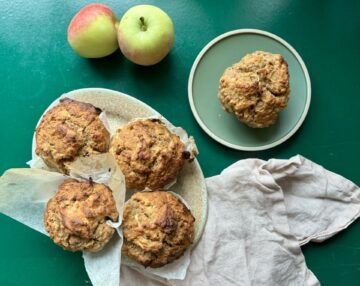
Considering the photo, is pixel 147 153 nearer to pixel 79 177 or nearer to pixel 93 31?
pixel 79 177

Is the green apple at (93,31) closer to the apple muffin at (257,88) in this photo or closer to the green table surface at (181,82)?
the green table surface at (181,82)

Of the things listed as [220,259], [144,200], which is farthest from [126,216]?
[220,259]

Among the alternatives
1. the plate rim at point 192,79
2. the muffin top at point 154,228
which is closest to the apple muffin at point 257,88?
the plate rim at point 192,79

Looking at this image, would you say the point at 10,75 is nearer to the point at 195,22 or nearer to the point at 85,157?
the point at 85,157

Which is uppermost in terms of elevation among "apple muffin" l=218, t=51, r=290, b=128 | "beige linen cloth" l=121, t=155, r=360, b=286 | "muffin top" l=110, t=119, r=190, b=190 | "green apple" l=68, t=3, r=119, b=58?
"green apple" l=68, t=3, r=119, b=58

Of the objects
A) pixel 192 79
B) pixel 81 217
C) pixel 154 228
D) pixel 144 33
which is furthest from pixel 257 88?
pixel 81 217

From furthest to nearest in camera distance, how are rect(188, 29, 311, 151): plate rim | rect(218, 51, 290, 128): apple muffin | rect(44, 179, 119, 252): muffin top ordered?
rect(188, 29, 311, 151): plate rim, rect(218, 51, 290, 128): apple muffin, rect(44, 179, 119, 252): muffin top

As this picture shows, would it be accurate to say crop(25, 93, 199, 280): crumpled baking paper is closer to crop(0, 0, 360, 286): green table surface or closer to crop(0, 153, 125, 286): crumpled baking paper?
crop(0, 153, 125, 286): crumpled baking paper

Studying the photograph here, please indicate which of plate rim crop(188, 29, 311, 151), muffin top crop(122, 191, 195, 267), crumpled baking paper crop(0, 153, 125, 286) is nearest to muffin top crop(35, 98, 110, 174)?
crumpled baking paper crop(0, 153, 125, 286)
